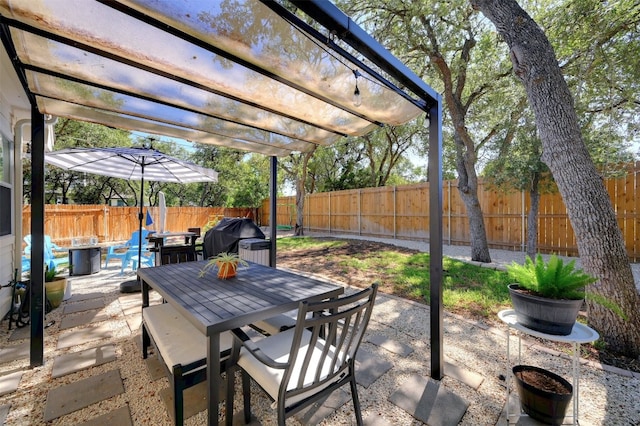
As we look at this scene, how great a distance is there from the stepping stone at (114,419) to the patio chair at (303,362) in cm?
69

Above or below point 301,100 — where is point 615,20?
above

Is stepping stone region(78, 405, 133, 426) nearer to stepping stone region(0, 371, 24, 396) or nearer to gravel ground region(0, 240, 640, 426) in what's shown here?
gravel ground region(0, 240, 640, 426)

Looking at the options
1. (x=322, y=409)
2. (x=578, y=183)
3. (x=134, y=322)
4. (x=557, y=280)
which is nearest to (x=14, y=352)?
(x=134, y=322)

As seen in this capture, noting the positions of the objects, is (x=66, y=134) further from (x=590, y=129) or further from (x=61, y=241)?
(x=590, y=129)

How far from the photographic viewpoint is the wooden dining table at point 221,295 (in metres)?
1.37

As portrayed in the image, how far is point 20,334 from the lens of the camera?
270 cm

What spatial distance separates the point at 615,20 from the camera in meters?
3.28

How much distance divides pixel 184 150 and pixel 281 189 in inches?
275

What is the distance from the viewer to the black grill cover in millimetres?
4883

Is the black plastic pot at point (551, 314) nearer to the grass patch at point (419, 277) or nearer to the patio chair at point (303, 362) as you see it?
the patio chair at point (303, 362)

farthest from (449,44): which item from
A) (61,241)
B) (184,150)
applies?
(184,150)

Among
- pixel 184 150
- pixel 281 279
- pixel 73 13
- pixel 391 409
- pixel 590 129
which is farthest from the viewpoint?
pixel 184 150

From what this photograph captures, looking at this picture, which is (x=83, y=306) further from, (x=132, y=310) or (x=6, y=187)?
(x=6, y=187)

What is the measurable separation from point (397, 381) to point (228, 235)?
3.86 meters
